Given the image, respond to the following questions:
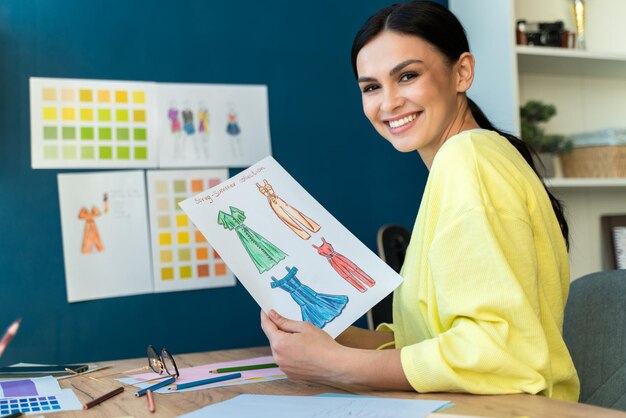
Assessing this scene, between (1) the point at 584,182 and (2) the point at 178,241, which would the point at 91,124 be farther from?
(1) the point at 584,182

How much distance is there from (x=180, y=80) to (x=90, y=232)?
533 mm

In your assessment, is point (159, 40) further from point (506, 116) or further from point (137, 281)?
point (506, 116)

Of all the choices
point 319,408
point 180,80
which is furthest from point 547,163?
point 319,408

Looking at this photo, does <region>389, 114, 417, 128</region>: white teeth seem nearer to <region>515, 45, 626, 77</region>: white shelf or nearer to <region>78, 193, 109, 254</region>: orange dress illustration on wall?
<region>78, 193, 109, 254</region>: orange dress illustration on wall

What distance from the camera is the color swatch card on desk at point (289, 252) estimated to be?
1.13m

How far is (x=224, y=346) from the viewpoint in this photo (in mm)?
2252

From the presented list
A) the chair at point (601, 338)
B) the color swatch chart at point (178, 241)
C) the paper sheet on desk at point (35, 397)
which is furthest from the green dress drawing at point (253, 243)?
the color swatch chart at point (178, 241)

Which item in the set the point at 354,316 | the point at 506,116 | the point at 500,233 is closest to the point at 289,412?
the point at 354,316

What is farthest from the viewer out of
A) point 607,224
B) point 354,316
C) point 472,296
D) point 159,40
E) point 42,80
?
point 607,224

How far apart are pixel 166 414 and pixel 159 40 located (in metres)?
1.51

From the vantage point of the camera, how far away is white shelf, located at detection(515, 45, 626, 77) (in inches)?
97.0

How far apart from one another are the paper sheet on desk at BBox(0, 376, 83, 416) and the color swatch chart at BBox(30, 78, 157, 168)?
3.13ft

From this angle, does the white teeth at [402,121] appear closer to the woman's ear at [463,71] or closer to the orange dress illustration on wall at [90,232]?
the woman's ear at [463,71]

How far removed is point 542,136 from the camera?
2537 millimetres
